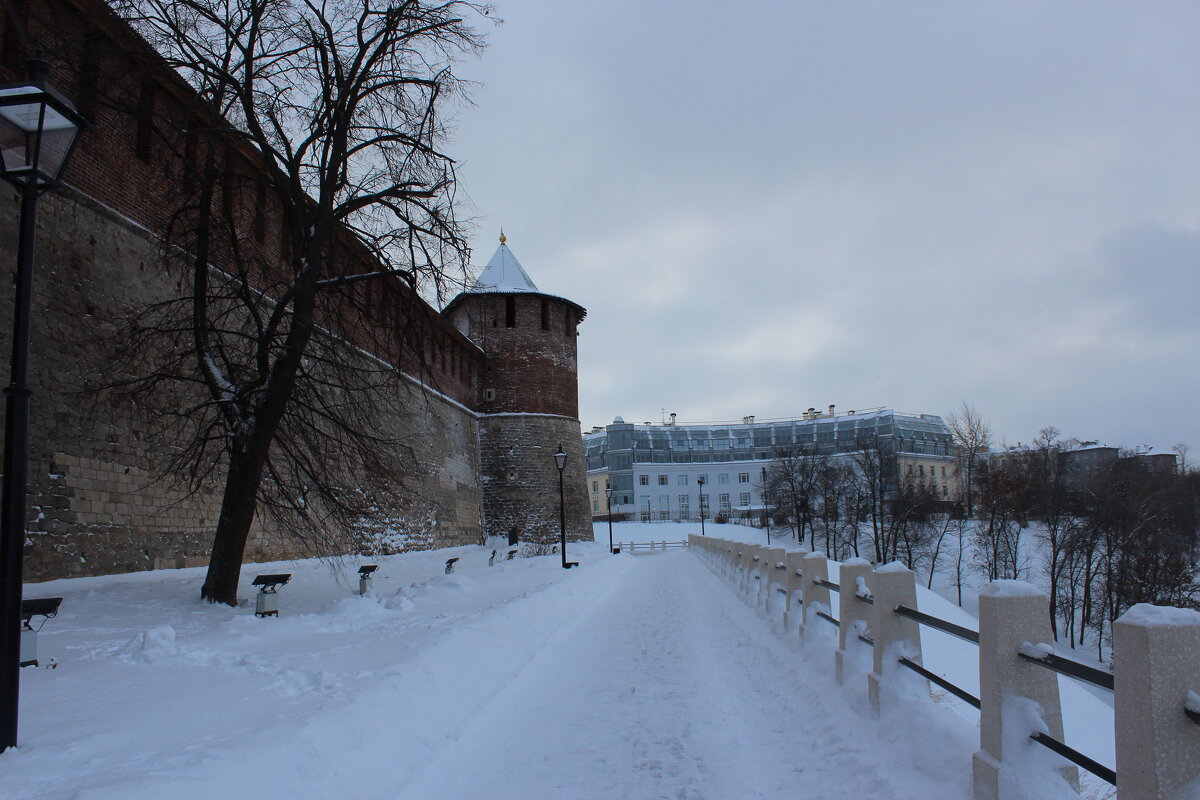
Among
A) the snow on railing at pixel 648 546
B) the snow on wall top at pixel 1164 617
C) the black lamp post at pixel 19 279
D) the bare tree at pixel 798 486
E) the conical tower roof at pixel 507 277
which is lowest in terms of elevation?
the snow on railing at pixel 648 546

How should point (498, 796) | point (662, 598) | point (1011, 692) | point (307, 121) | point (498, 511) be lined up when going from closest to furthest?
point (1011, 692) → point (498, 796) → point (307, 121) → point (662, 598) → point (498, 511)

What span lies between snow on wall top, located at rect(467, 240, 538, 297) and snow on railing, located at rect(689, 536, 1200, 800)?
28.4 meters

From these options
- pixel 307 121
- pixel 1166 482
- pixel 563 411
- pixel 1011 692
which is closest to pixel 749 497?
pixel 1166 482

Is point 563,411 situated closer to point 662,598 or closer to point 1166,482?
point 662,598

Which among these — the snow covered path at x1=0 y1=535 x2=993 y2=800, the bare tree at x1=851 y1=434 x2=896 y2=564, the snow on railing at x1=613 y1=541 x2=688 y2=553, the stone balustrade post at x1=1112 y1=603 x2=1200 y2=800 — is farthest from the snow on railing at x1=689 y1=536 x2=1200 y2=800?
the snow on railing at x1=613 y1=541 x2=688 y2=553

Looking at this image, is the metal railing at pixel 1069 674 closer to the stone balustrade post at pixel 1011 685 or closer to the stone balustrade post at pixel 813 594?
the stone balustrade post at pixel 1011 685

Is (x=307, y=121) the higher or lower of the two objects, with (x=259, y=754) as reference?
higher

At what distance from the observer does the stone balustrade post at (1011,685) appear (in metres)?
2.85

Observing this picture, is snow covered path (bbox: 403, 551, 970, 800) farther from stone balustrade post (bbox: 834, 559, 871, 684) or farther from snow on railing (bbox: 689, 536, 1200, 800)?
snow on railing (bbox: 689, 536, 1200, 800)

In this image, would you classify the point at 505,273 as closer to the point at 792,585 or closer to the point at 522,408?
the point at 522,408

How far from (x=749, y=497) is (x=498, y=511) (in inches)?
1911

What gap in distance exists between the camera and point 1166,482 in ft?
131

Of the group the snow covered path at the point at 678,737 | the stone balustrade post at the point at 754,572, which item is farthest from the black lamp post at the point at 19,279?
the stone balustrade post at the point at 754,572

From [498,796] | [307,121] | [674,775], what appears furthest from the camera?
[307,121]
